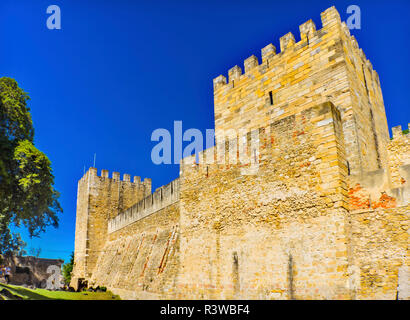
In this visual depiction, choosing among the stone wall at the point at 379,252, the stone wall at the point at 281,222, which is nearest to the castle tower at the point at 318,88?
the stone wall at the point at 281,222

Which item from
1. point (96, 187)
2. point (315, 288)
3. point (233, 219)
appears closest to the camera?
point (315, 288)

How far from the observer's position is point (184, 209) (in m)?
11.8

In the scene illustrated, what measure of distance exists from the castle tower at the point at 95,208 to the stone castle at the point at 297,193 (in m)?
10.8

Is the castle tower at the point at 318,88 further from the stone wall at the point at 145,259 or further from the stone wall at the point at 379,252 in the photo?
the stone wall at the point at 145,259

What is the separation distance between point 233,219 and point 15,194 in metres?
8.73

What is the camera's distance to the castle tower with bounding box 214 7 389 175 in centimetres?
977

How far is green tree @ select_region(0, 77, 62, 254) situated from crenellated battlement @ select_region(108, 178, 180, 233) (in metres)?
5.17

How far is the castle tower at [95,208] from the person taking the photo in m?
25.2

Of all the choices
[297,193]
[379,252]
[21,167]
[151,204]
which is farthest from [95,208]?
[379,252]

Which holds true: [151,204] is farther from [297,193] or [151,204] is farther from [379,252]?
[379,252]

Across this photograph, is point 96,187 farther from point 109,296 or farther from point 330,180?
point 330,180

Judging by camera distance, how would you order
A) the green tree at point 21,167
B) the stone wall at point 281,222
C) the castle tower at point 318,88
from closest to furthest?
the stone wall at point 281,222 → the castle tower at point 318,88 → the green tree at point 21,167
